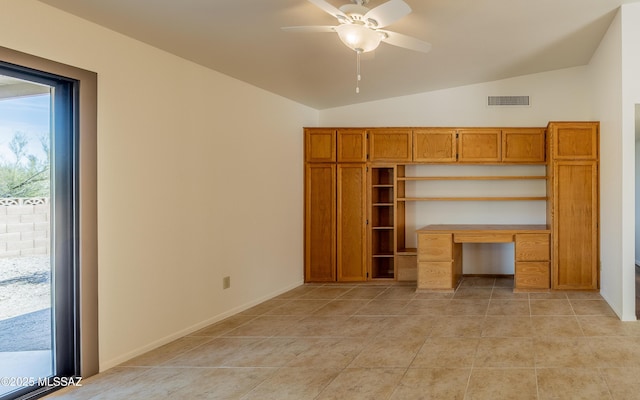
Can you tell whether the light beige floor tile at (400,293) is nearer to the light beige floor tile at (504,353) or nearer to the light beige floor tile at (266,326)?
the light beige floor tile at (266,326)

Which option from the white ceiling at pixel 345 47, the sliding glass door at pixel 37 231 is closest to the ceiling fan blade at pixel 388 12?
the white ceiling at pixel 345 47

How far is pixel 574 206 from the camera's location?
5.05 meters

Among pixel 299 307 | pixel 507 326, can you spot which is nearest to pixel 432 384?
pixel 507 326

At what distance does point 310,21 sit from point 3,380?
10.5 feet

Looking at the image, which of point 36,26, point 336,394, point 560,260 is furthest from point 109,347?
point 560,260

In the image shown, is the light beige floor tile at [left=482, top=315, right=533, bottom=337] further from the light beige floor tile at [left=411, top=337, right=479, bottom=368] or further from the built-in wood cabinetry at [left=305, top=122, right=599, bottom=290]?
the built-in wood cabinetry at [left=305, top=122, right=599, bottom=290]

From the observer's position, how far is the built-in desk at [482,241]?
5.12m

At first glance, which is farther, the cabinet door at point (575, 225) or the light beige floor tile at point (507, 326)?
the cabinet door at point (575, 225)

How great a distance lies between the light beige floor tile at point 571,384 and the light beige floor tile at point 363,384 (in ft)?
2.95

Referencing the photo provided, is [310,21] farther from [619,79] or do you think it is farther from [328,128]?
[619,79]

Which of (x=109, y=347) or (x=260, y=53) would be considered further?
(x=260, y=53)

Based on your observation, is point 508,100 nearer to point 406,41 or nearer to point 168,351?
point 406,41

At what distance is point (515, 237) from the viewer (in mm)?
5145

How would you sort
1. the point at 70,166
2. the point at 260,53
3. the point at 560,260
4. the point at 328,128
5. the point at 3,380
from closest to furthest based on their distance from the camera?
the point at 3,380
the point at 70,166
the point at 260,53
the point at 560,260
the point at 328,128
